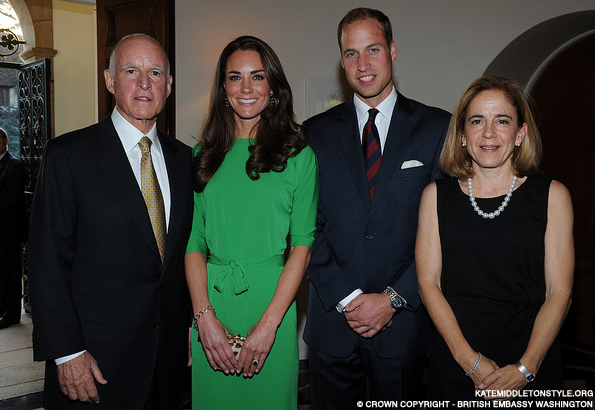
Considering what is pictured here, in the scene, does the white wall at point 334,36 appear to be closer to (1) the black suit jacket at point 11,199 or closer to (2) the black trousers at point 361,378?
(1) the black suit jacket at point 11,199

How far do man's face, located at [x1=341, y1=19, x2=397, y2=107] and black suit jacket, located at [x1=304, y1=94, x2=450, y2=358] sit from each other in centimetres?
15

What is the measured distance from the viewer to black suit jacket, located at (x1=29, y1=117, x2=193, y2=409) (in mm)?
1909

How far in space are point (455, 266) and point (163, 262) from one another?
1147mm

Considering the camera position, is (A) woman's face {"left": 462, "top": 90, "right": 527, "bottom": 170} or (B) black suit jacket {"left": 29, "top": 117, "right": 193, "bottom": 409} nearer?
(B) black suit jacket {"left": 29, "top": 117, "right": 193, "bottom": 409}

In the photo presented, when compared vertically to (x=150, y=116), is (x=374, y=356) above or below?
below

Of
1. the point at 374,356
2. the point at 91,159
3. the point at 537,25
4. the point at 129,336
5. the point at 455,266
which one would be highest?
the point at 537,25

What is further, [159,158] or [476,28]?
[476,28]

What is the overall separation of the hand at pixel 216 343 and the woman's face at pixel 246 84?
2.84ft

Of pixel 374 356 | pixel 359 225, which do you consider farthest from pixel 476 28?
pixel 374 356

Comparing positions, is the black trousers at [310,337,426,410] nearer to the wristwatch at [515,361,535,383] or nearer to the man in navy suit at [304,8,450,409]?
the man in navy suit at [304,8,450,409]

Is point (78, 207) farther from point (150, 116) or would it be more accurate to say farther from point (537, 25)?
point (537, 25)

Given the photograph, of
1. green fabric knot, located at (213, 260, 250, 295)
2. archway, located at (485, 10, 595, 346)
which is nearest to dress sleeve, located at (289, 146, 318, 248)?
green fabric knot, located at (213, 260, 250, 295)

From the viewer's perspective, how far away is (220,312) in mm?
2254

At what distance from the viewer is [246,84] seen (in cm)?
229
